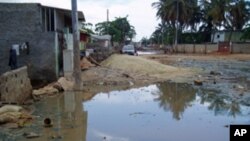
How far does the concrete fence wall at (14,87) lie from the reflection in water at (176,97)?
200 inches

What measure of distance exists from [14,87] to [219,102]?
7.47 meters

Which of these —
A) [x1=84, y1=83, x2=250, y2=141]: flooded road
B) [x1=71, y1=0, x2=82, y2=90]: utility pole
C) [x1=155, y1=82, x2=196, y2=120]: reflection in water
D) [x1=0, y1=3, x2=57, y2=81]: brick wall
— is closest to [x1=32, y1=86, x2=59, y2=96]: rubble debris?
[x1=71, y1=0, x2=82, y2=90]: utility pole

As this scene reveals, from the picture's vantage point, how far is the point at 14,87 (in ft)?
42.6

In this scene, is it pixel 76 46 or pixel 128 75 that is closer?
pixel 76 46

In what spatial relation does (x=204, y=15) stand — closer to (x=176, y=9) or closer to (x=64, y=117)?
(x=176, y=9)

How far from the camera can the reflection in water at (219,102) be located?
481 inches

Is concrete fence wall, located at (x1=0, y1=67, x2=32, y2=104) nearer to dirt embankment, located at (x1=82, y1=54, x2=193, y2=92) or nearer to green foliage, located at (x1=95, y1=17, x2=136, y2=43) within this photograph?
dirt embankment, located at (x1=82, y1=54, x2=193, y2=92)

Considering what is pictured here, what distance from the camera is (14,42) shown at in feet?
60.8

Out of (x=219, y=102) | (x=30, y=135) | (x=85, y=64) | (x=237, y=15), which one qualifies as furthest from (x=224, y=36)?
(x=30, y=135)

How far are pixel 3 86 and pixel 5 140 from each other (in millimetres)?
3937

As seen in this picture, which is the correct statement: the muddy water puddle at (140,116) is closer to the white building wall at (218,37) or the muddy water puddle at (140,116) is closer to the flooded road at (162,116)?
the flooded road at (162,116)

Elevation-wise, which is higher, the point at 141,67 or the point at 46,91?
the point at 141,67

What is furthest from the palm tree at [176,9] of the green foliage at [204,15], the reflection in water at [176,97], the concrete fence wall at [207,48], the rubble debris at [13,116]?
the rubble debris at [13,116]

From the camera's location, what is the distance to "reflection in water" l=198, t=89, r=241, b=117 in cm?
1221
